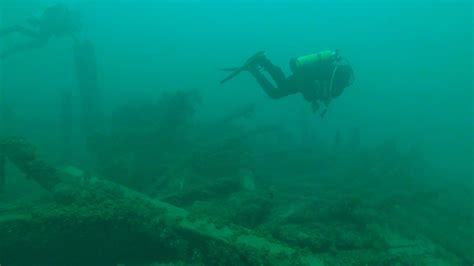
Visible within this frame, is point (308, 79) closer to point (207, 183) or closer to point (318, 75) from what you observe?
point (318, 75)

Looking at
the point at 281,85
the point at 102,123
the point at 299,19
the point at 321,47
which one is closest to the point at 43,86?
the point at 102,123

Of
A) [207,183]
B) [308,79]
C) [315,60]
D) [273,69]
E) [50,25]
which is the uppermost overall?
[50,25]

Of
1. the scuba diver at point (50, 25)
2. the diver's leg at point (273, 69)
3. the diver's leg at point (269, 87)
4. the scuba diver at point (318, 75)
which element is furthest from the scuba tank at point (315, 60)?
the scuba diver at point (50, 25)

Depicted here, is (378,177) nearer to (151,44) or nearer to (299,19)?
(151,44)

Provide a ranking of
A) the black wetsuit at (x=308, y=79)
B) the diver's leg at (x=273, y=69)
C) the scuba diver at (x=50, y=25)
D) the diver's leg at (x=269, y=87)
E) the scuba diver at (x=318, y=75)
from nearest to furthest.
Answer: the scuba diver at (x=318, y=75) < the black wetsuit at (x=308, y=79) < the diver's leg at (x=273, y=69) < the diver's leg at (x=269, y=87) < the scuba diver at (x=50, y=25)

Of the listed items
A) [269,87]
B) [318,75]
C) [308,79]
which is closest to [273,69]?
[269,87]

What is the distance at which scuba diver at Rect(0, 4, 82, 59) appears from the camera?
666 inches

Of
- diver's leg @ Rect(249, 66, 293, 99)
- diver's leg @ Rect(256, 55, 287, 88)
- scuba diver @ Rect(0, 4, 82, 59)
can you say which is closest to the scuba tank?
diver's leg @ Rect(256, 55, 287, 88)

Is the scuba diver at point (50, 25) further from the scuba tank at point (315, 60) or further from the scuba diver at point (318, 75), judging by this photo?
the scuba tank at point (315, 60)

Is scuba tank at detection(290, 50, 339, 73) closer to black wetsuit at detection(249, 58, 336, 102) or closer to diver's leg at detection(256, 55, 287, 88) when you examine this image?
black wetsuit at detection(249, 58, 336, 102)

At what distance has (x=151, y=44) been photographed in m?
82.8

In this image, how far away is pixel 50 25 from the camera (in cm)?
1714

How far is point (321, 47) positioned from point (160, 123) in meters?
112

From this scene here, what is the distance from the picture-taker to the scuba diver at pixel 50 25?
16922 mm
